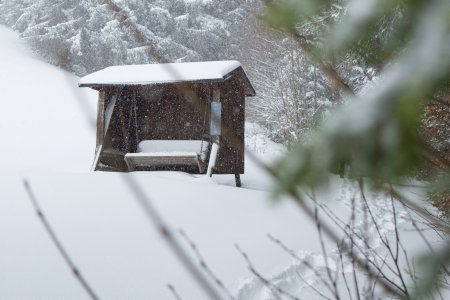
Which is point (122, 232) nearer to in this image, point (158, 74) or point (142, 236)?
point (142, 236)

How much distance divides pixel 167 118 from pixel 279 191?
1137 centimetres

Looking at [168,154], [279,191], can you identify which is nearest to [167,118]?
[168,154]

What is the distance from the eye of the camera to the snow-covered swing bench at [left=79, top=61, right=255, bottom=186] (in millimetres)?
9773

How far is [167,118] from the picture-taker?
11977 mm

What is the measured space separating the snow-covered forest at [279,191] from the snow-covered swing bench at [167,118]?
101cm

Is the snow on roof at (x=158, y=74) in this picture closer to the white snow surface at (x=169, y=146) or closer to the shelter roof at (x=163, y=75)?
the shelter roof at (x=163, y=75)

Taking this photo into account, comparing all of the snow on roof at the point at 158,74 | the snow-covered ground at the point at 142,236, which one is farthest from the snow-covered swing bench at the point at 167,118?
the snow-covered ground at the point at 142,236

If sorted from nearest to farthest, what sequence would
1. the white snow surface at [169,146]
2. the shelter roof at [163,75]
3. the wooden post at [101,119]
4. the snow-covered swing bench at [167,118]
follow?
1. the shelter roof at [163,75]
2. the snow-covered swing bench at [167,118]
3. the wooden post at [101,119]
4. the white snow surface at [169,146]

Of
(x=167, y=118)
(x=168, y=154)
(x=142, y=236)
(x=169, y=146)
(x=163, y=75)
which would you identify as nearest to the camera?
(x=142, y=236)

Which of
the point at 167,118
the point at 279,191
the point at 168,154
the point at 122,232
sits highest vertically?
the point at 279,191

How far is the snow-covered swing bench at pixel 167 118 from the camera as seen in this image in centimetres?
977

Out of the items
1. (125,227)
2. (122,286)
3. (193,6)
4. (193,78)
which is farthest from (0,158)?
(193,6)

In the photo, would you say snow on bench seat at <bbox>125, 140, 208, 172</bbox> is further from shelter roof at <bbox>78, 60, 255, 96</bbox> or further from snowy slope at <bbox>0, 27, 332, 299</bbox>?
shelter roof at <bbox>78, 60, 255, 96</bbox>

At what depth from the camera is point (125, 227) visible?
18.5ft
